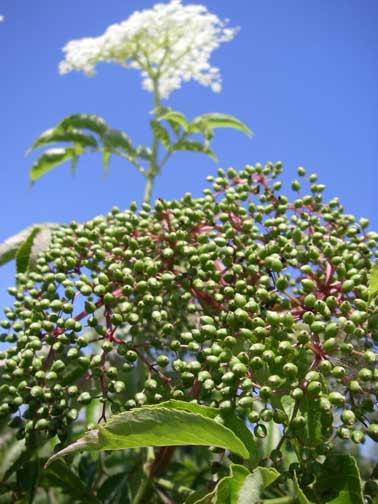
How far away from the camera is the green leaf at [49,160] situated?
3485 mm

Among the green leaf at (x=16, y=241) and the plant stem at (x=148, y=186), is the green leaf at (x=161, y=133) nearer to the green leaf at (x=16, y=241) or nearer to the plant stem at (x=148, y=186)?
the plant stem at (x=148, y=186)

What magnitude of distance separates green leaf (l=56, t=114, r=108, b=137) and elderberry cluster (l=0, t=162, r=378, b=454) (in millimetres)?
1665

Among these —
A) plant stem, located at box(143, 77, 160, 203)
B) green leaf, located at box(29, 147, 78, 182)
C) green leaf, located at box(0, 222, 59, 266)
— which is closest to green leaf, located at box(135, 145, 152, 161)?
plant stem, located at box(143, 77, 160, 203)

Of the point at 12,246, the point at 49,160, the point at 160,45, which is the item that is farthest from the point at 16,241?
the point at 160,45

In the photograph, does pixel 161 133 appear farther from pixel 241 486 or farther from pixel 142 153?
pixel 241 486

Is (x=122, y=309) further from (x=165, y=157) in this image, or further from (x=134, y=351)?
(x=165, y=157)

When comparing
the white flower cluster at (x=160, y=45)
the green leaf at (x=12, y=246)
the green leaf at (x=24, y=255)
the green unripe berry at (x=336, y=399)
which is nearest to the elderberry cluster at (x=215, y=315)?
the green unripe berry at (x=336, y=399)

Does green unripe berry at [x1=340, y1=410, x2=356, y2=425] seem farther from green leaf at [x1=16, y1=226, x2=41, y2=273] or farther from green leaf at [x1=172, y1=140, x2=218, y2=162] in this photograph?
green leaf at [x1=172, y1=140, x2=218, y2=162]

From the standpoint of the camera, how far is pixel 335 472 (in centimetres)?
120

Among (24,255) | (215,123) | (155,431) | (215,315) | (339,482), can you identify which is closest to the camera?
(155,431)

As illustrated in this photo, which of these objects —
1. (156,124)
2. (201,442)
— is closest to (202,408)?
(201,442)

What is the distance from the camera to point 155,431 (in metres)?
1.08

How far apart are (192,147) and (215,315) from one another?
2107mm

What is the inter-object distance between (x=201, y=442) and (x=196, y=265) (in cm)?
59
